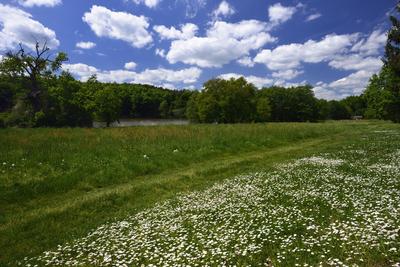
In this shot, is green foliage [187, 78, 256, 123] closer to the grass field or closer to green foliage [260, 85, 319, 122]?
green foliage [260, 85, 319, 122]

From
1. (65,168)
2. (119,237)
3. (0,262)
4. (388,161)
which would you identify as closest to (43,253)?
(0,262)

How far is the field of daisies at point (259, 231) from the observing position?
7.50 m

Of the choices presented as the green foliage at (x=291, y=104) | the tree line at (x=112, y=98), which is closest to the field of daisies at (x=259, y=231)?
the tree line at (x=112, y=98)

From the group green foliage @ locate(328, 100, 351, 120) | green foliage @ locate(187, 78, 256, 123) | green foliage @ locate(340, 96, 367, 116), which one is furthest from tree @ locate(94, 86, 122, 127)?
green foliage @ locate(340, 96, 367, 116)

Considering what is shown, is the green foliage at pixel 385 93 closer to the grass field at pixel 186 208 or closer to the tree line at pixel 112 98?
the tree line at pixel 112 98

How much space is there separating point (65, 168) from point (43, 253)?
9980 millimetres

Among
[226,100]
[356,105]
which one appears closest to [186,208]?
[226,100]

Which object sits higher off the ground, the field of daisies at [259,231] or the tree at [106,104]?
the tree at [106,104]

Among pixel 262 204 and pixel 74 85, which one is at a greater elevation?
pixel 74 85

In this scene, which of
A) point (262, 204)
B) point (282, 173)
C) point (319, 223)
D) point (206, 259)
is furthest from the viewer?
point (282, 173)

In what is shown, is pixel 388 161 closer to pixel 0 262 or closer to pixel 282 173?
pixel 282 173

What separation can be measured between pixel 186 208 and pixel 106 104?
6244cm

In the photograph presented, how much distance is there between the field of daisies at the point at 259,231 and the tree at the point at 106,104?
59.6 metres

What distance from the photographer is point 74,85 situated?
6681cm
